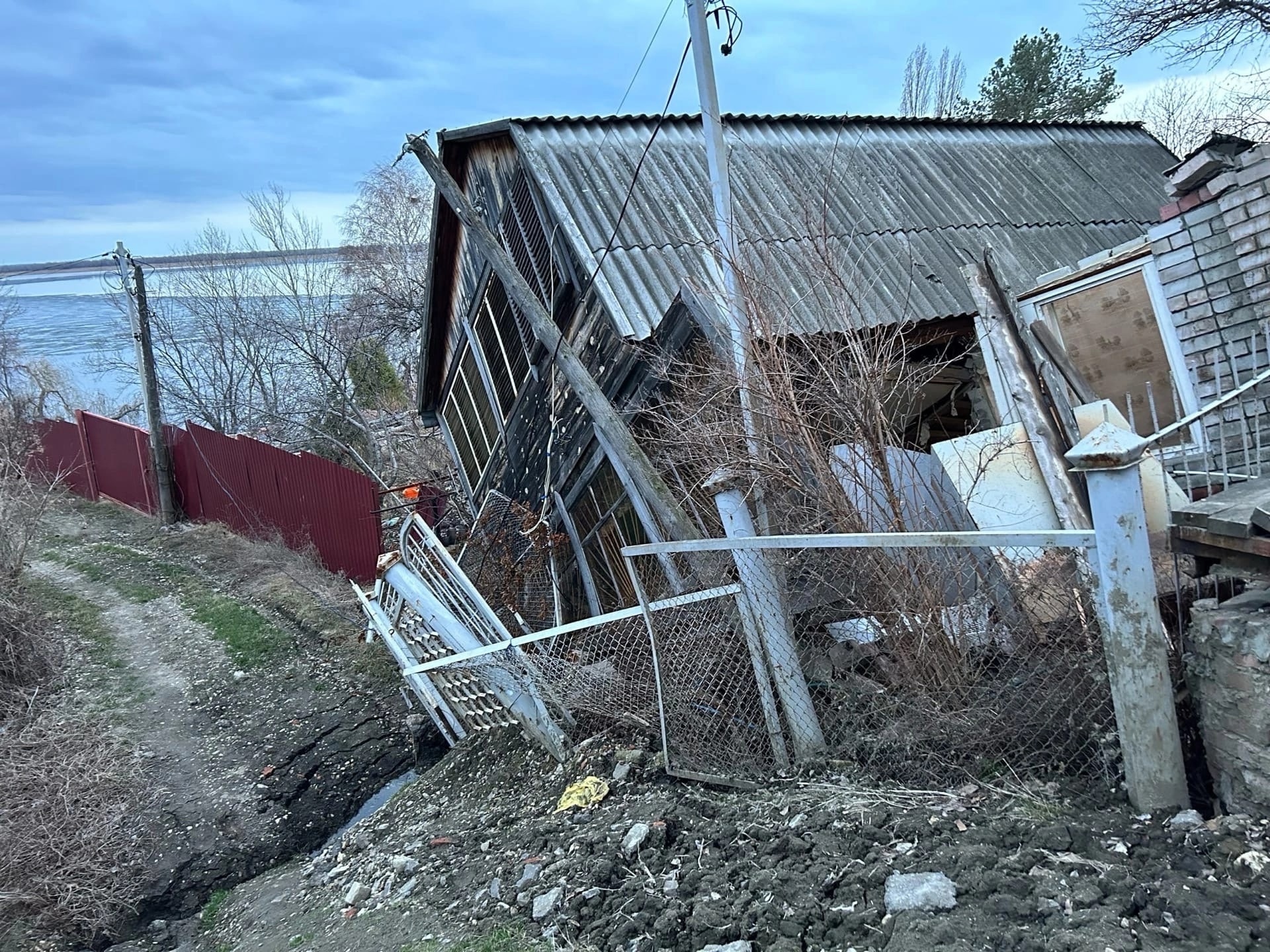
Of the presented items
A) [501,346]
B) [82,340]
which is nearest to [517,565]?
[501,346]

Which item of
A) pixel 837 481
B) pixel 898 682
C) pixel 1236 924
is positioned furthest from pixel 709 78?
pixel 1236 924

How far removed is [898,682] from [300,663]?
24.0ft

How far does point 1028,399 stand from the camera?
4984 millimetres

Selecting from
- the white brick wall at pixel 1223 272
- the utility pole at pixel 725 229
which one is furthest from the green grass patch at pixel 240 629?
the white brick wall at pixel 1223 272

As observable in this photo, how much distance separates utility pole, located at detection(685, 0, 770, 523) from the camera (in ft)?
14.2

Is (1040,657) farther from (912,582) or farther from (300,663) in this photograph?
(300,663)

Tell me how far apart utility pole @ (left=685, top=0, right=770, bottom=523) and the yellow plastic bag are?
60.4 inches

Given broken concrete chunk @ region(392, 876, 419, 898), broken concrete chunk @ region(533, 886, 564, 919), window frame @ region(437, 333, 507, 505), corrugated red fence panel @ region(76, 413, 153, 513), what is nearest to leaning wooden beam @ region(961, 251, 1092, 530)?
broken concrete chunk @ region(533, 886, 564, 919)

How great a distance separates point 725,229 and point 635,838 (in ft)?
10.5

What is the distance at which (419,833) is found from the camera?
495 centimetres

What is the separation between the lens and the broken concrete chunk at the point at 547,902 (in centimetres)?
335

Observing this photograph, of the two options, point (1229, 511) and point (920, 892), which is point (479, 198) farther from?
point (920, 892)

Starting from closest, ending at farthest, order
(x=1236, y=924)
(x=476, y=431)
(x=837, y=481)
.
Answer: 1. (x=1236, y=924)
2. (x=837, y=481)
3. (x=476, y=431)

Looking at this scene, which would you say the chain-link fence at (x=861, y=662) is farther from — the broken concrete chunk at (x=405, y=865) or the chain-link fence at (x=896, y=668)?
the broken concrete chunk at (x=405, y=865)
